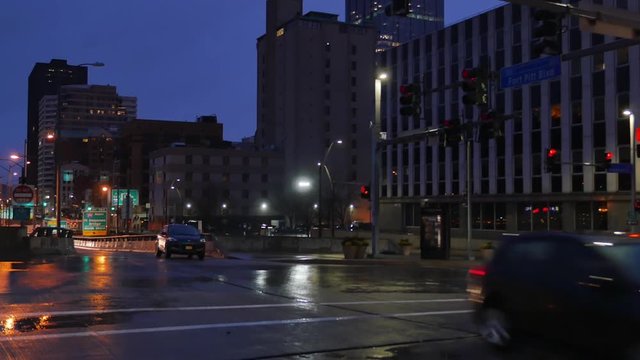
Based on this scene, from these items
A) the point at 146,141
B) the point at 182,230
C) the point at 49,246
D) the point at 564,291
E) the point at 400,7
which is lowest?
the point at 49,246

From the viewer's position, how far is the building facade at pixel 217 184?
118438mm

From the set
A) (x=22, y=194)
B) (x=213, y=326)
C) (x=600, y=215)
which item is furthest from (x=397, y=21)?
(x=213, y=326)

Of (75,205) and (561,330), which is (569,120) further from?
(75,205)

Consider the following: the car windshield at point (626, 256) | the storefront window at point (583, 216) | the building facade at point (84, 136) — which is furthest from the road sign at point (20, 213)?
the building facade at point (84, 136)

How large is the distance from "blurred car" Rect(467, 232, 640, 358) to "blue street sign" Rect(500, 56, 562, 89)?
7045 millimetres

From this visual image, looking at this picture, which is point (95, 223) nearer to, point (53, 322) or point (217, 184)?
point (217, 184)

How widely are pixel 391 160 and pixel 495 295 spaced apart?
2679 inches

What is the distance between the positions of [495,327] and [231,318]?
4.76m

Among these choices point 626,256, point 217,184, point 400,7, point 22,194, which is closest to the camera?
point 626,256

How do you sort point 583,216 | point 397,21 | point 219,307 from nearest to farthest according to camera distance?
point 219,307
point 583,216
point 397,21

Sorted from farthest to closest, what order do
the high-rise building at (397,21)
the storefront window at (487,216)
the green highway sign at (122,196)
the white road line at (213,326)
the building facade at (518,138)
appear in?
the high-rise building at (397,21) < the green highway sign at (122,196) < the storefront window at (487,216) < the building facade at (518,138) < the white road line at (213,326)

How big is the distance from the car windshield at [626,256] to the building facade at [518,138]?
33322 mm

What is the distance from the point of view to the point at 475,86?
18406 mm

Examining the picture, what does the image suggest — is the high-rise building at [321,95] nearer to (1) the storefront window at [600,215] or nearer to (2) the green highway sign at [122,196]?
(2) the green highway sign at [122,196]
